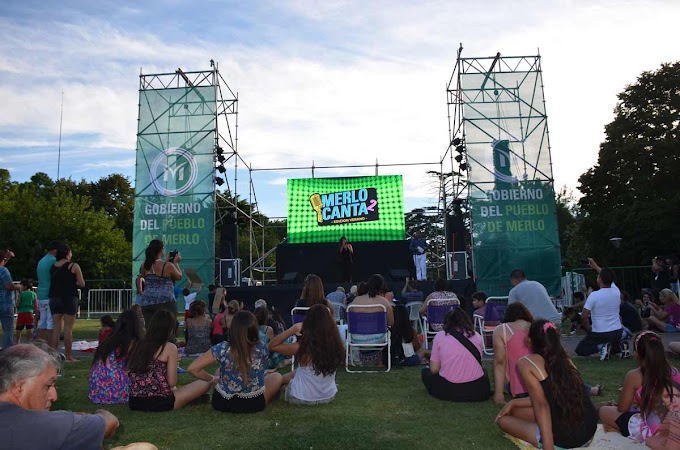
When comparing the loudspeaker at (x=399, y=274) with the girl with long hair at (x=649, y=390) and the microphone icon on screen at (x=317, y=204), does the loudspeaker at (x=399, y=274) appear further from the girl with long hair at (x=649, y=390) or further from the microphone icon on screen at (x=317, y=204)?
the girl with long hair at (x=649, y=390)

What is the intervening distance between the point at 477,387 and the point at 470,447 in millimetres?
1423

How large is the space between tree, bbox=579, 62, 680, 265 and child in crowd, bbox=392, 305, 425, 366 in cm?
1976

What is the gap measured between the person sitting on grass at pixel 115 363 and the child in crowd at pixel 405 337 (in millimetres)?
3456

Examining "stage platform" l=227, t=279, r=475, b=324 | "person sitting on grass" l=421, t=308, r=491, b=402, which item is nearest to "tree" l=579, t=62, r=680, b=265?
"stage platform" l=227, t=279, r=475, b=324

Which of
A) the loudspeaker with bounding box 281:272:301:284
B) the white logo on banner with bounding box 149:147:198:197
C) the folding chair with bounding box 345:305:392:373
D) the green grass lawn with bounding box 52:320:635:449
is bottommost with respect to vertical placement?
the green grass lawn with bounding box 52:320:635:449

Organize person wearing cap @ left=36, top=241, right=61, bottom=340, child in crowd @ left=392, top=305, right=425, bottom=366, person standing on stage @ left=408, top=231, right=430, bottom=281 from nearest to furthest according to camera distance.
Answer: child in crowd @ left=392, top=305, right=425, bottom=366
person wearing cap @ left=36, top=241, right=61, bottom=340
person standing on stage @ left=408, top=231, right=430, bottom=281

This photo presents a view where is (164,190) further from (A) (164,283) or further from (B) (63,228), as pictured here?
(B) (63,228)

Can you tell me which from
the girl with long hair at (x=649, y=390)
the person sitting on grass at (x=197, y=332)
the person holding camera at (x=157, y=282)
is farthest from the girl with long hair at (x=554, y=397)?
the person sitting on grass at (x=197, y=332)

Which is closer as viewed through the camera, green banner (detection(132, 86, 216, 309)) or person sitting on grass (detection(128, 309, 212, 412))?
person sitting on grass (detection(128, 309, 212, 412))

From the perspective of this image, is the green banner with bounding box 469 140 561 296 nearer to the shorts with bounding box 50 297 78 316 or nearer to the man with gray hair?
the shorts with bounding box 50 297 78 316

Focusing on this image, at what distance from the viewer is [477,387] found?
16.7 feet

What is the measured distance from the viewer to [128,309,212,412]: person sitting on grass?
4.58 metres

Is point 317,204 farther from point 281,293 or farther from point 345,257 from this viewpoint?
point 281,293

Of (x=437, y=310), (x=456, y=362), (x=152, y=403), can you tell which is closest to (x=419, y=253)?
(x=437, y=310)
